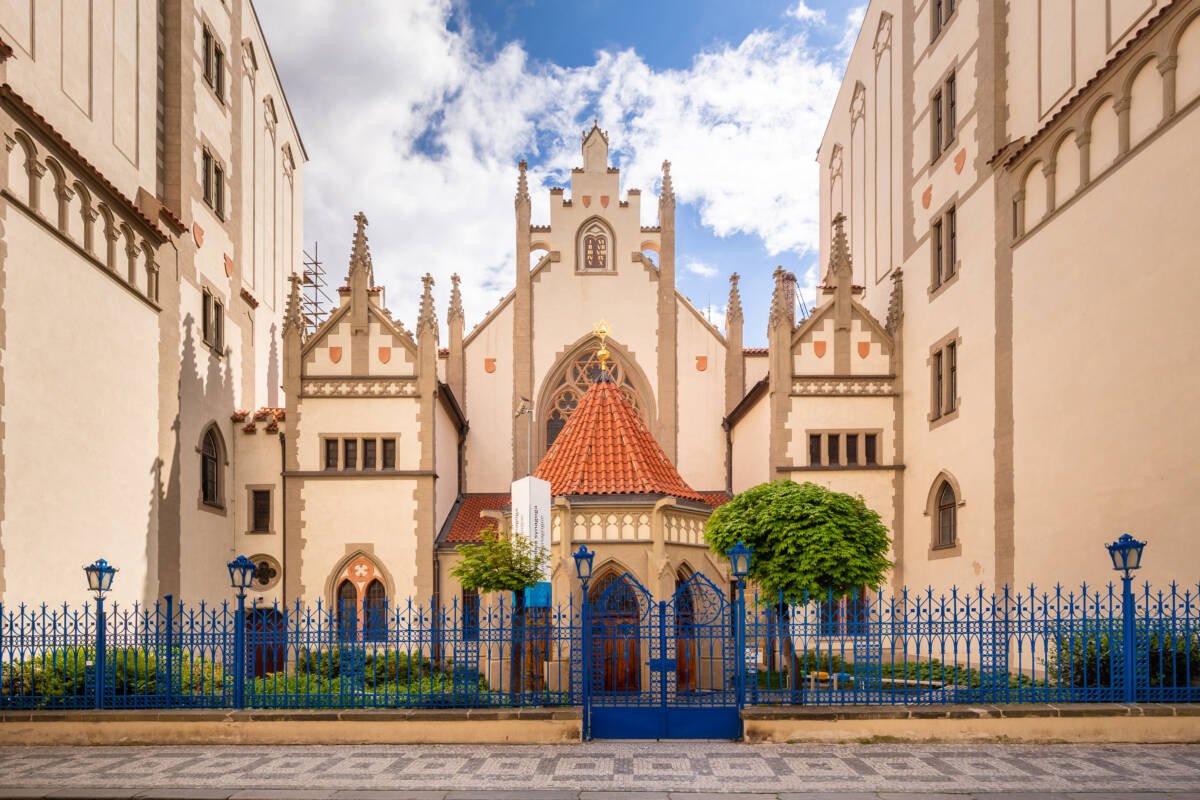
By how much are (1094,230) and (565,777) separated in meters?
14.1

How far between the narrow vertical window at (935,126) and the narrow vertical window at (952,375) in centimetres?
539

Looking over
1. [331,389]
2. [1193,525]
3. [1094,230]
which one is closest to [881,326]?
[1094,230]

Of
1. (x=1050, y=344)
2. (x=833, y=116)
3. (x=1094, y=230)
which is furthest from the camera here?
(x=833, y=116)

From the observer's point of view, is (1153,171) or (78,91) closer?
(1153,171)

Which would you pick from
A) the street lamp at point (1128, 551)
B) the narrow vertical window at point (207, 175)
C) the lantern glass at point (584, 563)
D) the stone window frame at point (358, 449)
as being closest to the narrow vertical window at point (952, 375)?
the street lamp at point (1128, 551)

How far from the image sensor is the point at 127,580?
20484 mm

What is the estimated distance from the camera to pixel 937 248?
25.5 metres

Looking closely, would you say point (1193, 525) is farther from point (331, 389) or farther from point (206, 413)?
point (206, 413)

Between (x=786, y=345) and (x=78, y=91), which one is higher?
(x=78, y=91)

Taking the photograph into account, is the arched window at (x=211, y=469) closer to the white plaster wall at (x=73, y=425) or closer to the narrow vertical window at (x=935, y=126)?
the white plaster wall at (x=73, y=425)

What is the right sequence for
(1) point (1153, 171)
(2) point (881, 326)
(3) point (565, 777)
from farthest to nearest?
(2) point (881, 326), (1) point (1153, 171), (3) point (565, 777)

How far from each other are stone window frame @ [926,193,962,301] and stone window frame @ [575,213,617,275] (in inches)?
432

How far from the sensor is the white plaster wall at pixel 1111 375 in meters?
15.3

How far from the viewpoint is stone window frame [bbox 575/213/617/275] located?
106ft
